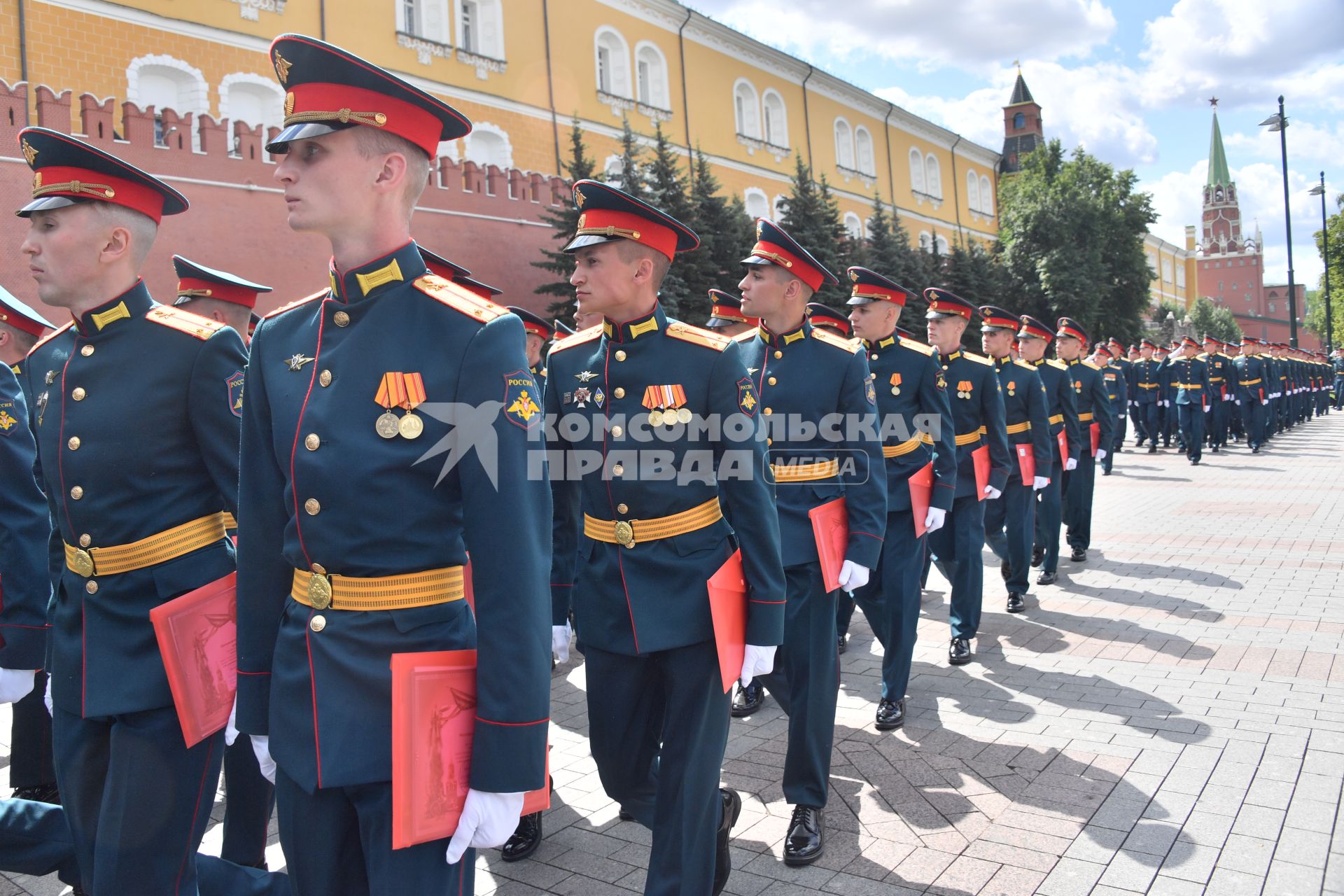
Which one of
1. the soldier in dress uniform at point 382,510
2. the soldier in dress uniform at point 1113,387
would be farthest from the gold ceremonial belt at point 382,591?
the soldier in dress uniform at point 1113,387

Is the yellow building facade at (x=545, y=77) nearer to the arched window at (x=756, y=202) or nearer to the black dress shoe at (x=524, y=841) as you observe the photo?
the arched window at (x=756, y=202)

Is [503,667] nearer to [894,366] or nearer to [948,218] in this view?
[894,366]

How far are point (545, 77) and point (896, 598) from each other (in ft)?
87.9

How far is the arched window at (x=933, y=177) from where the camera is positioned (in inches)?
2044

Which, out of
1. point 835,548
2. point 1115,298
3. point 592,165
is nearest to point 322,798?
point 835,548

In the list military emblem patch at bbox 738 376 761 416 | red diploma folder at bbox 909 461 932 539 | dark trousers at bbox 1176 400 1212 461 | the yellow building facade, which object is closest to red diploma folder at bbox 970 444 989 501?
red diploma folder at bbox 909 461 932 539

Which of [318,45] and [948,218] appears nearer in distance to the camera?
[318,45]

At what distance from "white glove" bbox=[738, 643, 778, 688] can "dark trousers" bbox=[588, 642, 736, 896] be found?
4.2 inches

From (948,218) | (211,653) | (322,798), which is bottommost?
(322,798)

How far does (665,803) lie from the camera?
3.14 metres

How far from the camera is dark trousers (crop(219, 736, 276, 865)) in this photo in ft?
11.3

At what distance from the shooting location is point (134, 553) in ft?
9.34

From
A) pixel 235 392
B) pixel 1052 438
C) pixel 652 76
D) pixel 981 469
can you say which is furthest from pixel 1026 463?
pixel 652 76

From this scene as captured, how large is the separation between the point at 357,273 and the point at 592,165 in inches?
881
